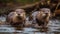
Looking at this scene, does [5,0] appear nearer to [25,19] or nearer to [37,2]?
[37,2]

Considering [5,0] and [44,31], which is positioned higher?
[5,0]

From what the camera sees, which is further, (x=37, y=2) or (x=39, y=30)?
(x=37, y=2)

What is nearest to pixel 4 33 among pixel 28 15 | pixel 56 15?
pixel 28 15

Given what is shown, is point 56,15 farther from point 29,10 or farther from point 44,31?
point 44,31

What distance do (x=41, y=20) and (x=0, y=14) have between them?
1323mm

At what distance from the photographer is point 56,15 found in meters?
5.48

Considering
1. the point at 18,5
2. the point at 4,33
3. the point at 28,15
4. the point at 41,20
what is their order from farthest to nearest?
1. the point at 18,5
2. the point at 28,15
3. the point at 41,20
4. the point at 4,33

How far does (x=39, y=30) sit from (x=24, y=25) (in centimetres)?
48

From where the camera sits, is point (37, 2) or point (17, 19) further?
point (37, 2)

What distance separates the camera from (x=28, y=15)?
5.43 metres

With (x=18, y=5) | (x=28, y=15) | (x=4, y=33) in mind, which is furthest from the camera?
(x=18, y=5)

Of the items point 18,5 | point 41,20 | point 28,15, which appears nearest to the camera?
point 41,20

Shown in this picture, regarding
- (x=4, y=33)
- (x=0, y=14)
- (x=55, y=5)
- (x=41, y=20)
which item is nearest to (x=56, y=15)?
(x=55, y=5)

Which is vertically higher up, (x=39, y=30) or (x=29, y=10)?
(x=29, y=10)
